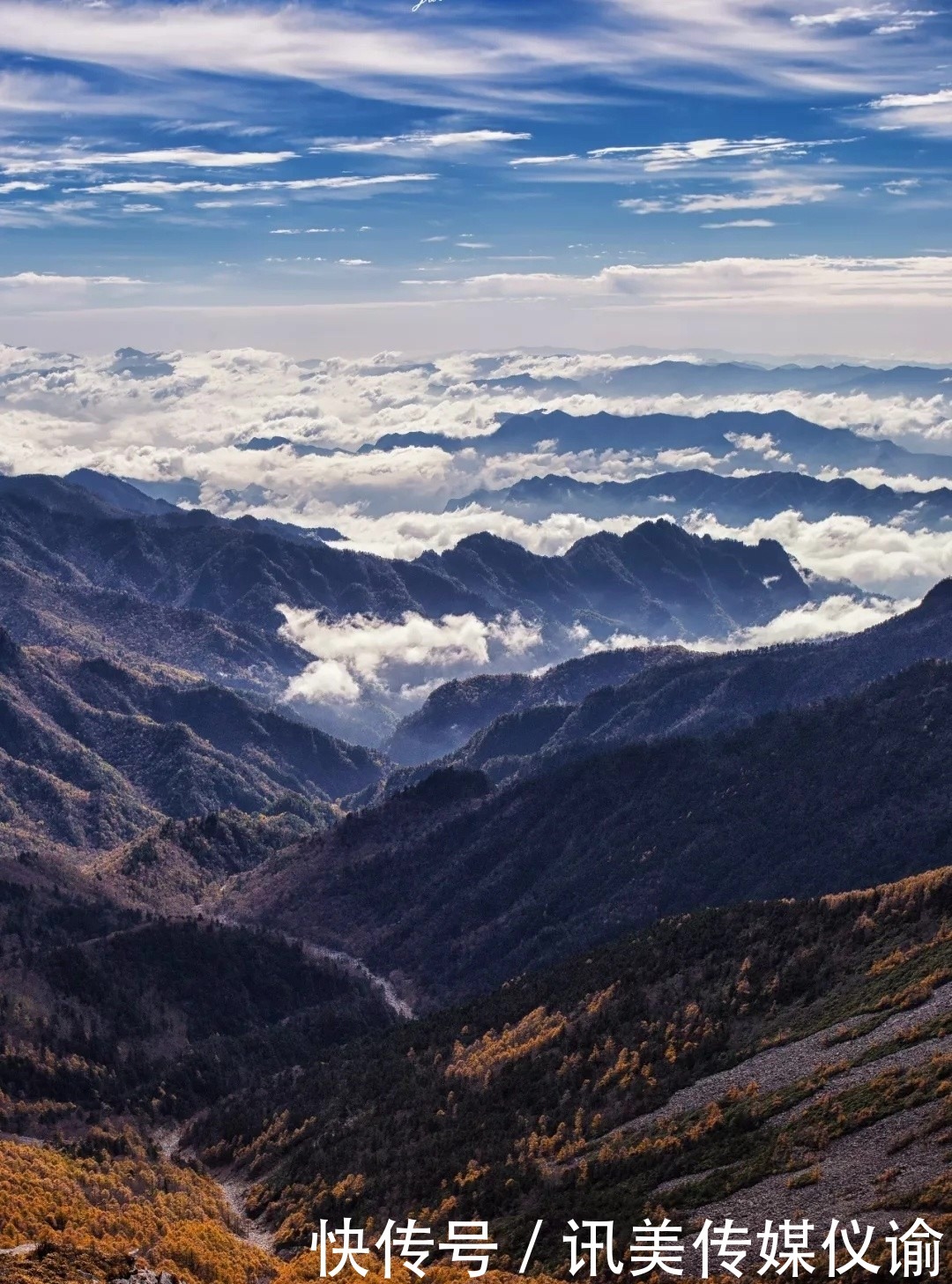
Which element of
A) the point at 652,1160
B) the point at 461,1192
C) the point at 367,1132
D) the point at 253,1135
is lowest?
the point at 253,1135

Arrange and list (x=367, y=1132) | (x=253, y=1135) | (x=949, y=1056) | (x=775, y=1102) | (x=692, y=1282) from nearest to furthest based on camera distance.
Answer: (x=692, y=1282) < (x=949, y=1056) < (x=775, y=1102) < (x=367, y=1132) < (x=253, y=1135)

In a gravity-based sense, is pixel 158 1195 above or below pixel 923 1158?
below

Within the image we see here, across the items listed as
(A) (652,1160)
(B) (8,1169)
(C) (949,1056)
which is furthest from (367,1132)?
(C) (949,1056)

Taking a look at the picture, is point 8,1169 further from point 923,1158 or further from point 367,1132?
point 923,1158

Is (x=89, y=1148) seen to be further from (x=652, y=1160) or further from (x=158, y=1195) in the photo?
(x=652, y=1160)

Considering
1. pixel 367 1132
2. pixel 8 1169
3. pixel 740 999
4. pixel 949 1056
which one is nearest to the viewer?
pixel 949 1056

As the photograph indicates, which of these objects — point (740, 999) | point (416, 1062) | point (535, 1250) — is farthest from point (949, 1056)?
point (416, 1062)

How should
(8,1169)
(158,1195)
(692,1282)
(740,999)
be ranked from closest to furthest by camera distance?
1. (692,1282)
2. (8,1169)
3. (158,1195)
4. (740,999)

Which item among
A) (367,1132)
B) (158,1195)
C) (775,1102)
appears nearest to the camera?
(775,1102)

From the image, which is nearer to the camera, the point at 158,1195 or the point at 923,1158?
the point at 923,1158
